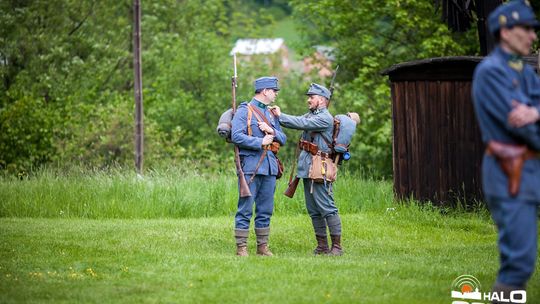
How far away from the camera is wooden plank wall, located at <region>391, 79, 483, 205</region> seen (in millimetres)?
15781

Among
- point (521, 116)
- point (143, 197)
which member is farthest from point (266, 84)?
point (143, 197)

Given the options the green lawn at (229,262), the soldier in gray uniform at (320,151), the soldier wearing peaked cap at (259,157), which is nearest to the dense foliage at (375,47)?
the green lawn at (229,262)

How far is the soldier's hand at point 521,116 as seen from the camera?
6848mm

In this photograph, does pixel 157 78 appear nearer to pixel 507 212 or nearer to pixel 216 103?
pixel 216 103

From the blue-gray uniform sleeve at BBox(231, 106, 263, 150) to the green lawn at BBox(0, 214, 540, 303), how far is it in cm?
124

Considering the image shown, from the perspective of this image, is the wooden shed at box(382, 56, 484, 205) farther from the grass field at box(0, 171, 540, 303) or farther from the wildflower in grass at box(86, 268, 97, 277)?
the wildflower in grass at box(86, 268, 97, 277)

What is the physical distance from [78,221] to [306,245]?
387 cm

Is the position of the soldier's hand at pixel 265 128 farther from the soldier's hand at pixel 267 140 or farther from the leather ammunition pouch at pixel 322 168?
the leather ammunition pouch at pixel 322 168

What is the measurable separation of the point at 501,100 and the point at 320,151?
4.96m

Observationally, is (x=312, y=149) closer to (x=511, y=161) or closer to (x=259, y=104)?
(x=259, y=104)

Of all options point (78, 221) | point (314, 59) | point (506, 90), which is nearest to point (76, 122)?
point (314, 59)

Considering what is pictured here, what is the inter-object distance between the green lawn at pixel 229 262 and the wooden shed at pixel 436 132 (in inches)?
31.0

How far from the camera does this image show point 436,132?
16.1 meters

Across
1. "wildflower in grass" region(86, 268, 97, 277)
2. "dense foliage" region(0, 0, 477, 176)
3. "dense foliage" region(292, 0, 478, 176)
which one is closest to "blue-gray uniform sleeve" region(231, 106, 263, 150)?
"wildflower in grass" region(86, 268, 97, 277)
